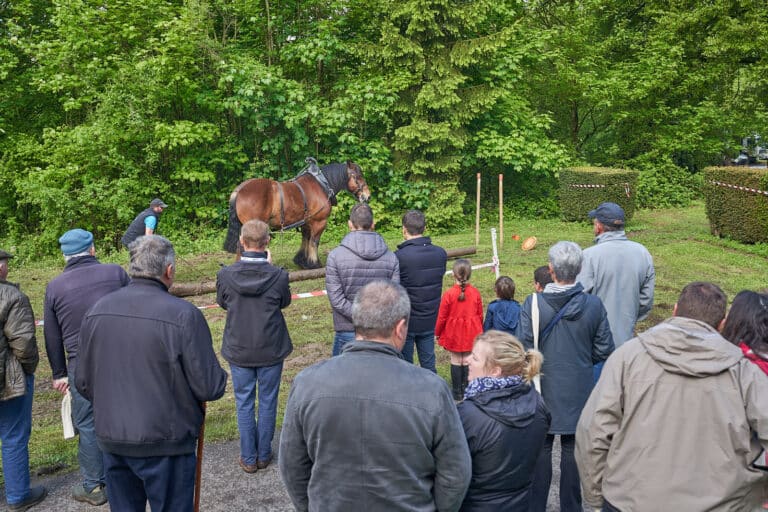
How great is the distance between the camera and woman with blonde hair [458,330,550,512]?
269 centimetres

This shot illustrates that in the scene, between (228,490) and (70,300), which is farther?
(228,490)

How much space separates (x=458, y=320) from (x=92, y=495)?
10.9 ft

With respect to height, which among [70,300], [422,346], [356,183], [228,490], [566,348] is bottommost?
[228,490]

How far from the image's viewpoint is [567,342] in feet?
12.7

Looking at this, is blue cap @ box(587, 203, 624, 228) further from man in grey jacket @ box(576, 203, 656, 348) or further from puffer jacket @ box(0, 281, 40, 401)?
puffer jacket @ box(0, 281, 40, 401)

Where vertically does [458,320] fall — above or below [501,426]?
below

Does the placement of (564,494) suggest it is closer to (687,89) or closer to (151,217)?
(151,217)

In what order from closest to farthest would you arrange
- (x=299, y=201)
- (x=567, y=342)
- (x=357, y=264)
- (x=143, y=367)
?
(x=143, y=367)
(x=567, y=342)
(x=357, y=264)
(x=299, y=201)

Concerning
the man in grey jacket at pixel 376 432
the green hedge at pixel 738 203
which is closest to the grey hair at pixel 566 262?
the man in grey jacket at pixel 376 432

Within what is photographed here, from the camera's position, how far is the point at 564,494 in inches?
157

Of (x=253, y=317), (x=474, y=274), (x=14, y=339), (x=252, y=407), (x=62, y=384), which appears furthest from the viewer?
(x=474, y=274)

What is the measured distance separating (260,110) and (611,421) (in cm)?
1547

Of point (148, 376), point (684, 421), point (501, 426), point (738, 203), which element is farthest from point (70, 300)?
point (738, 203)

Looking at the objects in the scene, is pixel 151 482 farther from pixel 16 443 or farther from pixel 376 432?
pixel 16 443
